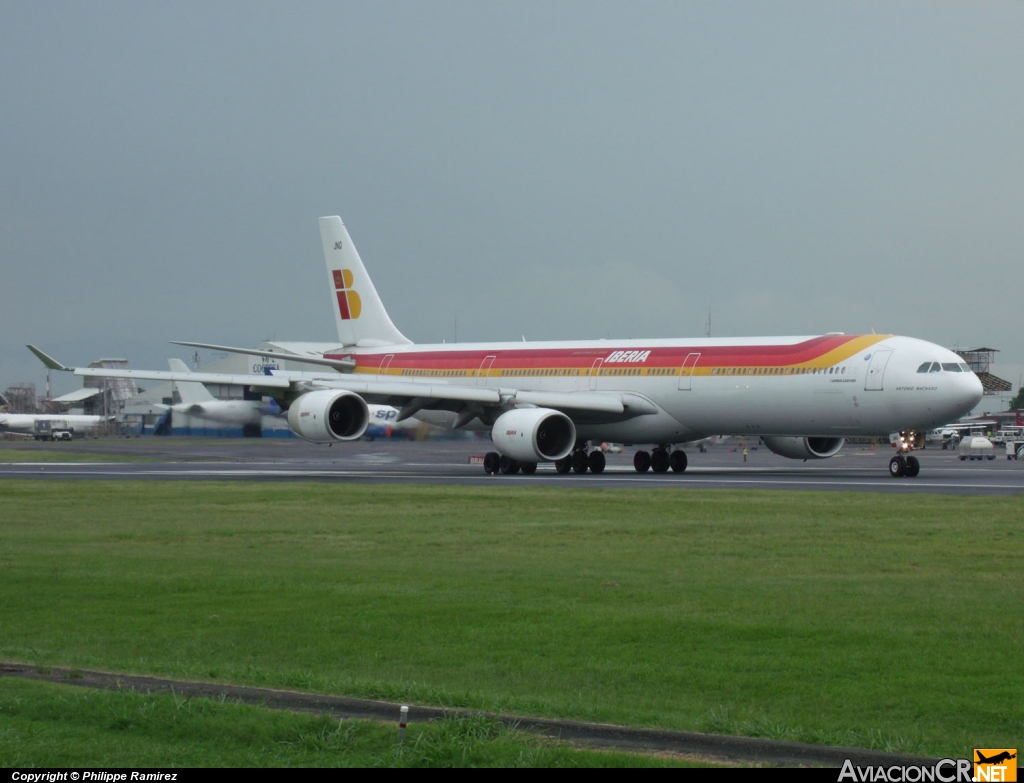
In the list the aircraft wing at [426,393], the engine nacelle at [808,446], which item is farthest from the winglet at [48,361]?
the engine nacelle at [808,446]

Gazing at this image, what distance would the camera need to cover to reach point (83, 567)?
598 inches

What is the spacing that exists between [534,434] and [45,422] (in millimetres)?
85668

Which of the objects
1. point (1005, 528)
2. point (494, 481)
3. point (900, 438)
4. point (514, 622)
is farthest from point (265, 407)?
point (514, 622)

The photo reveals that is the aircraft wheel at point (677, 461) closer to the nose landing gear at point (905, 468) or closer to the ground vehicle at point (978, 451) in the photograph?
the nose landing gear at point (905, 468)

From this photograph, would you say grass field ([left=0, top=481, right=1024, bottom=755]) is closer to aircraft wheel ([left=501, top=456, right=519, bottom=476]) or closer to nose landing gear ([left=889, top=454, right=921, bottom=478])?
nose landing gear ([left=889, top=454, right=921, bottom=478])

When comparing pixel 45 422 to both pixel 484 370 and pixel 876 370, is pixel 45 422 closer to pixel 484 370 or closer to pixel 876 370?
pixel 484 370

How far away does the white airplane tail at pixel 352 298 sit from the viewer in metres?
50.4

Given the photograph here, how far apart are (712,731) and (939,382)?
2898 cm

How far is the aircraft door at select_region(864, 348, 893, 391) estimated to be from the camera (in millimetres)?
35125

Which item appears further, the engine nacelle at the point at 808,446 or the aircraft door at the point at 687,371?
the engine nacelle at the point at 808,446

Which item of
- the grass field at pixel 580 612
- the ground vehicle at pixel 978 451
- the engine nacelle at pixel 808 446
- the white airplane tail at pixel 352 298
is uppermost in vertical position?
the white airplane tail at pixel 352 298

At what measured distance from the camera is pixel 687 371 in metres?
38.9

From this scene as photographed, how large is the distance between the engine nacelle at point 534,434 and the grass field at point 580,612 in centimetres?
1571

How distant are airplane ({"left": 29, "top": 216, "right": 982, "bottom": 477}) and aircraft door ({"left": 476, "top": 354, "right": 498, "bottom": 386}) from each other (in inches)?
1.9
